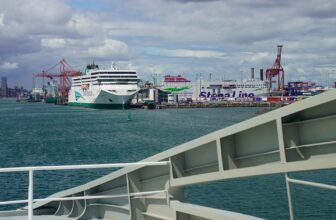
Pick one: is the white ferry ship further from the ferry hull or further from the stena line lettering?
the stena line lettering

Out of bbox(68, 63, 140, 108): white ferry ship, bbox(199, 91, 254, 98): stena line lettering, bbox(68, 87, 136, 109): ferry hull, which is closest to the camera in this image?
bbox(68, 63, 140, 108): white ferry ship

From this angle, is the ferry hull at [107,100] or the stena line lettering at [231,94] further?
the stena line lettering at [231,94]

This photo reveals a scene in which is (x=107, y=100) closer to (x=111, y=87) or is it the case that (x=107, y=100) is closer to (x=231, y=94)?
(x=111, y=87)

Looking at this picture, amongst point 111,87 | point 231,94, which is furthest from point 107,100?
point 231,94

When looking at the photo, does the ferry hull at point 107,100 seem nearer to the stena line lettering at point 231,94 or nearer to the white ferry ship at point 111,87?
the white ferry ship at point 111,87

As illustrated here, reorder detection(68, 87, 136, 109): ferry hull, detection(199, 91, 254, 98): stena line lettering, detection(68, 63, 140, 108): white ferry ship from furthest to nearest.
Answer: detection(199, 91, 254, 98): stena line lettering → detection(68, 87, 136, 109): ferry hull → detection(68, 63, 140, 108): white ferry ship

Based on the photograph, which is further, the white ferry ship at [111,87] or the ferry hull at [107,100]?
the ferry hull at [107,100]

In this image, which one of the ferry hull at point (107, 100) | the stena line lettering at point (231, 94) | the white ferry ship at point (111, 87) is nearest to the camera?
the white ferry ship at point (111, 87)

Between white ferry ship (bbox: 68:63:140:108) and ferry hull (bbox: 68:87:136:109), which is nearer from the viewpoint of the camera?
white ferry ship (bbox: 68:63:140:108)

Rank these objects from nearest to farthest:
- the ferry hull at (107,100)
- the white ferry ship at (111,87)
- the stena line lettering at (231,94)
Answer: the white ferry ship at (111,87), the ferry hull at (107,100), the stena line lettering at (231,94)

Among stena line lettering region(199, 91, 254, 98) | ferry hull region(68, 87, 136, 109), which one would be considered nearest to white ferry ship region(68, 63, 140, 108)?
ferry hull region(68, 87, 136, 109)

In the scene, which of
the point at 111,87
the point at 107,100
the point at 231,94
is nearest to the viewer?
the point at 111,87

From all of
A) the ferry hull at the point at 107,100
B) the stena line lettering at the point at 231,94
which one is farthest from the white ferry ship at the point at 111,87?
the stena line lettering at the point at 231,94

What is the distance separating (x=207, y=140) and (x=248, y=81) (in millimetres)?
163378
